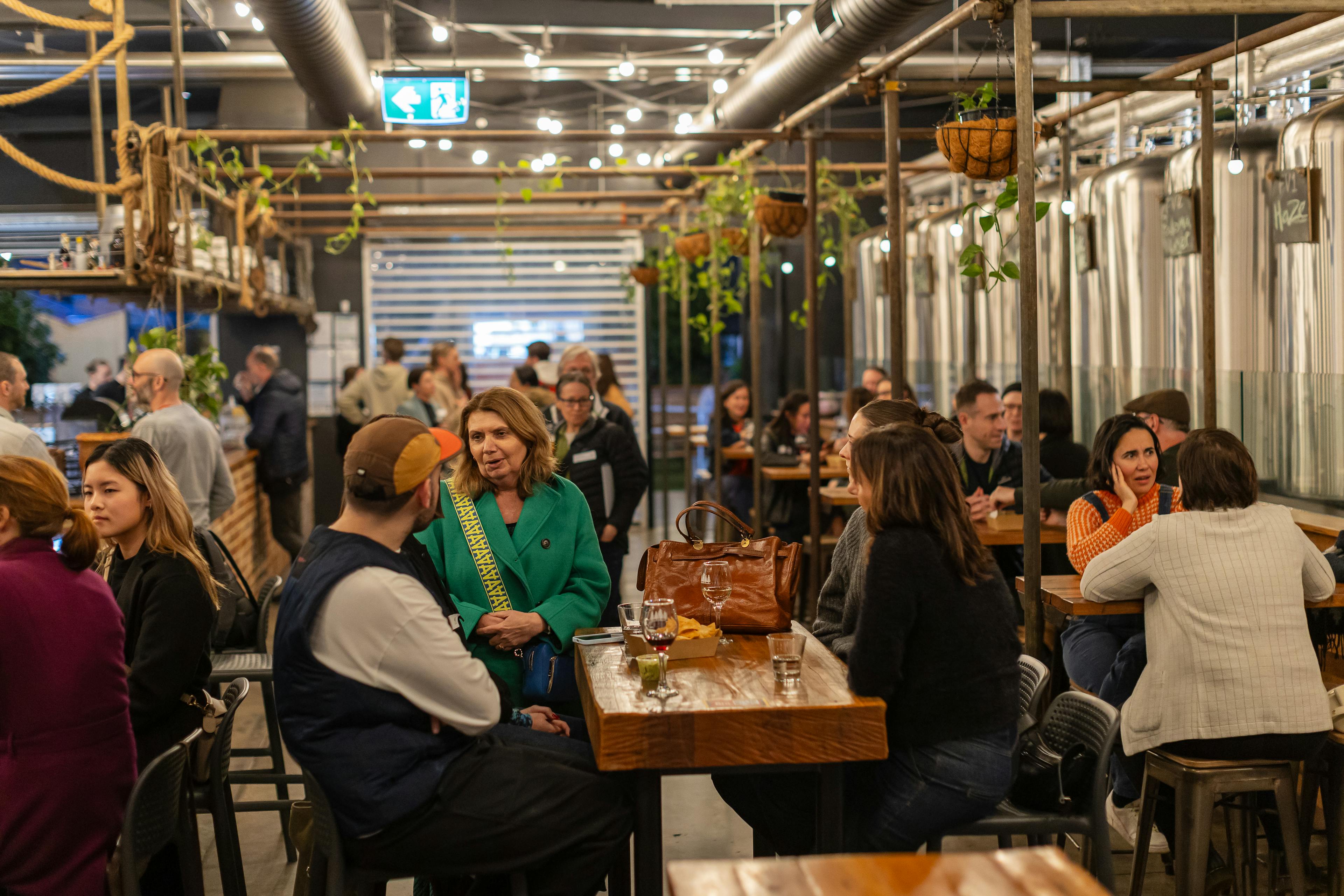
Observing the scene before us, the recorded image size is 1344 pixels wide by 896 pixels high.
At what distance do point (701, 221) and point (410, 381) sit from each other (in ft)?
8.62

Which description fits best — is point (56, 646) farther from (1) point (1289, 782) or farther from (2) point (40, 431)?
(2) point (40, 431)

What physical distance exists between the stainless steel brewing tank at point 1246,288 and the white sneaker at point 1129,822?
2.53m

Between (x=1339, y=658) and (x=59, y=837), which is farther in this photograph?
(x=1339, y=658)

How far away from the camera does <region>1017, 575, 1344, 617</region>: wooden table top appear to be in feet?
11.5

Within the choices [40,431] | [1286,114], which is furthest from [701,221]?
[40,431]

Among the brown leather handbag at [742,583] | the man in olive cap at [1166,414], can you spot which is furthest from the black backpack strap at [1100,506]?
the brown leather handbag at [742,583]

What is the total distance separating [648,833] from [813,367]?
4080 millimetres

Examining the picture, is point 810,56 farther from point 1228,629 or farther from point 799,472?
point 1228,629

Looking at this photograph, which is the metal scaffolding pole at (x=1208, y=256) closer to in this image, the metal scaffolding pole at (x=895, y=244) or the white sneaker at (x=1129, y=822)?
the metal scaffolding pole at (x=895, y=244)

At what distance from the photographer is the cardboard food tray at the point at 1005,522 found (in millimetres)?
5133

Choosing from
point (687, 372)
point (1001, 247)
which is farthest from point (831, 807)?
point (687, 372)

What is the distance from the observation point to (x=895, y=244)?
5.11 metres

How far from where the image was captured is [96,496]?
130 inches

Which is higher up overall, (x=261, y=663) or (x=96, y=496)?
(x=96, y=496)
